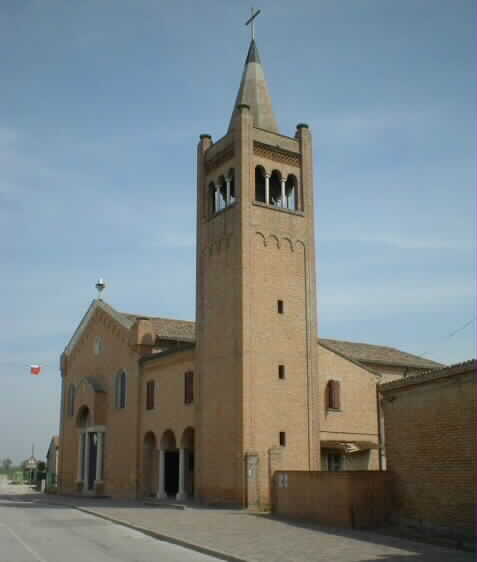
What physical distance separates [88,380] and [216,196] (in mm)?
14725

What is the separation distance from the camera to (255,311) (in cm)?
2770

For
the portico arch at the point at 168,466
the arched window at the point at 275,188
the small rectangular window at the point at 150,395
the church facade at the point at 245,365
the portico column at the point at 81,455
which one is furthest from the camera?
the portico column at the point at 81,455

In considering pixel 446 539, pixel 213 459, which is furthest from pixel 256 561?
pixel 213 459

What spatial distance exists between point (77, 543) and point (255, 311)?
1296cm

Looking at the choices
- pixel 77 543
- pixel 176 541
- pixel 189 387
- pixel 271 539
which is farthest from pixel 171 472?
pixel 77 543

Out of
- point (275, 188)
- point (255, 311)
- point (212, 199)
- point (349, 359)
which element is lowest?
point (349, 359)

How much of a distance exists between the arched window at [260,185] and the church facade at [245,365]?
0.06 m

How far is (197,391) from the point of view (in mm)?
29438

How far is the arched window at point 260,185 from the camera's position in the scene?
1188 inches

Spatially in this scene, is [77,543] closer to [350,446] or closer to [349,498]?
[349,498]

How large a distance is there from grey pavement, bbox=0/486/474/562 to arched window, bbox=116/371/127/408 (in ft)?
41.3

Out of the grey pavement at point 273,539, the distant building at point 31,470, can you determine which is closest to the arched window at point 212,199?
the grey pavement at point 273,539

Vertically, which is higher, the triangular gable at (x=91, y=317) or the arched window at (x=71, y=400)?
the triangular gable at (x=91, y=317)

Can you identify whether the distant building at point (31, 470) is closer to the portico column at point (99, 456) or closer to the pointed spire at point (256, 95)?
the portico column at point (99, 456)
